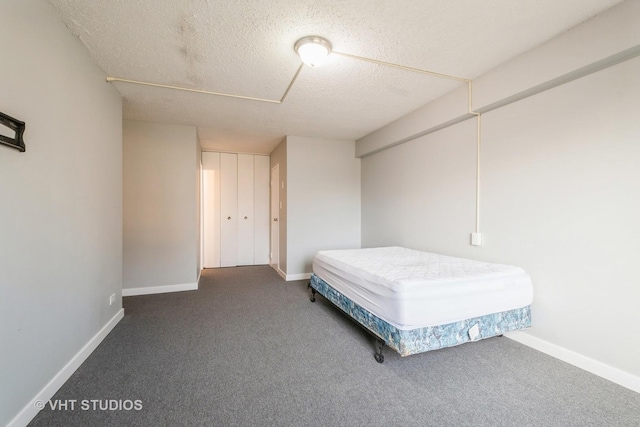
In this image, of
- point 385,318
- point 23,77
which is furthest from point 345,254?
point 23,77

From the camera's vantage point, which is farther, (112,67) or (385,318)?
(112,67)

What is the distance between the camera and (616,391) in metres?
1.68

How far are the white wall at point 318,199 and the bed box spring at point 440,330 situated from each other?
7.59 ft

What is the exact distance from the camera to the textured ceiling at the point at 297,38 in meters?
1.71

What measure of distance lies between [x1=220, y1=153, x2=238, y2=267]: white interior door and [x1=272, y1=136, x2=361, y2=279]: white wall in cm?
146

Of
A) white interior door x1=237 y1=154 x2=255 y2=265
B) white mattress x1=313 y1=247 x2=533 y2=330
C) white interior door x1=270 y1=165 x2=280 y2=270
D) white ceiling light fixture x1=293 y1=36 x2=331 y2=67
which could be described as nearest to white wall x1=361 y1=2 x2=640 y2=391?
white mattress x1=313 y1=247 x2=533 y2=330

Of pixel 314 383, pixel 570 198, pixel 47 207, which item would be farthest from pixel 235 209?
pixel 570 198

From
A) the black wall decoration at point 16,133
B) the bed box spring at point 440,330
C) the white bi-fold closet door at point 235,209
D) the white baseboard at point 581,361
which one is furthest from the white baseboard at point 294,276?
the black wall decoration at point 16,133

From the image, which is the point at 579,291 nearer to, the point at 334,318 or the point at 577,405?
the point at 577,405

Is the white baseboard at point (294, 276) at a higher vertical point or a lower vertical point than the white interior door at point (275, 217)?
lower

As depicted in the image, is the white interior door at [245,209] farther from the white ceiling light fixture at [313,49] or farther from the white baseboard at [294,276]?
the white ceiling light fixture at [313,49]

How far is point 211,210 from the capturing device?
220 inches

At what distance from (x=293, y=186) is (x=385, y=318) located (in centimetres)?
299

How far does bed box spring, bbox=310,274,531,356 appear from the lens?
5.96 ft
